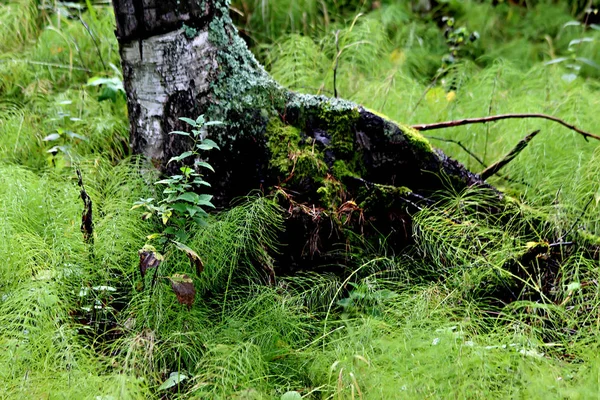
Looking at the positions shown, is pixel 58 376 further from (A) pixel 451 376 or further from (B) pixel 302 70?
(B) pixel 302 70

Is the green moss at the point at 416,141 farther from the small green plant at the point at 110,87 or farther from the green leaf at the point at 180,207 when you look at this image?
the small green plant at the point at 110,87

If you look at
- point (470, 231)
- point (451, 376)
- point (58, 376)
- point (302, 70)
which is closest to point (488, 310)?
point (470, 231)

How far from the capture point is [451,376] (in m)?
1.73

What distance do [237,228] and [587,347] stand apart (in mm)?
1175

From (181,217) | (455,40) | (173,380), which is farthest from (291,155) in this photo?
(455,40)

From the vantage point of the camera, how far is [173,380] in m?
1.83

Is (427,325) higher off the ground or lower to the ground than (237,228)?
lower

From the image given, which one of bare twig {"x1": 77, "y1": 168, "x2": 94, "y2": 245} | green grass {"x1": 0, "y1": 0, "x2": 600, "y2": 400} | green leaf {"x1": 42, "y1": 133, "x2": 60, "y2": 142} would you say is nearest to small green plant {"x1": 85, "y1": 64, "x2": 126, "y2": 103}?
green grass {"x1": 0, "y1": 0, "x2": 600, "y2": 400}

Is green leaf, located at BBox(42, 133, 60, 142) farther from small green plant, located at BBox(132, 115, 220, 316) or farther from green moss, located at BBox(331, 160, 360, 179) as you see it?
green moss, located at BBox(331, 160, 360, 179)

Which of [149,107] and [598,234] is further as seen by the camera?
[598,234]

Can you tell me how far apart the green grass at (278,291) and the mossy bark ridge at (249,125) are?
0.49ft

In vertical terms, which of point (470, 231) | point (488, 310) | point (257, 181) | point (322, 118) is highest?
point (322, 118)

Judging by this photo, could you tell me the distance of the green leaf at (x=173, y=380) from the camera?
178cm

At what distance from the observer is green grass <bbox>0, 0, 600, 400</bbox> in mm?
1765
